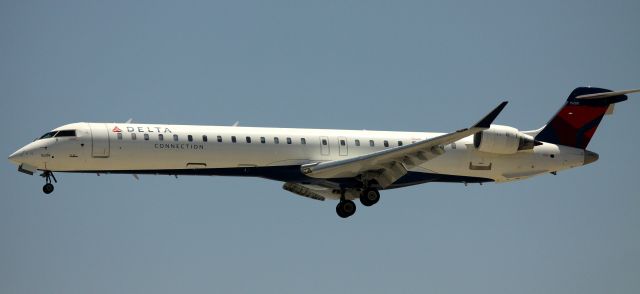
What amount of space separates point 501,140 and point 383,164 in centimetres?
493

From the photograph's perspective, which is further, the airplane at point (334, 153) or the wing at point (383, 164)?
the airplane at point (334, 153)

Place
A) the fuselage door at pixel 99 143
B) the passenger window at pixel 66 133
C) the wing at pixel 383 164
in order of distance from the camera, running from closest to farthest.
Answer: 1. the wing at pixel 383 164
2. the fuselage door at pixel 99 143
3. the passenger window at pixel 66 133

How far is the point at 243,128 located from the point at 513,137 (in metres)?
9.95

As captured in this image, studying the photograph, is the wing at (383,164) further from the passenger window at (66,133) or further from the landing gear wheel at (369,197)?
the passenger window at (66,133)

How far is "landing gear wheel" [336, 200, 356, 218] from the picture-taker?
140 feet

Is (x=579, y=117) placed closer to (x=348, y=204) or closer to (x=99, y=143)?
(x=348, y=204)

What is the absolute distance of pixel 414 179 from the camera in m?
43.5

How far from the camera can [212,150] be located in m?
40.5

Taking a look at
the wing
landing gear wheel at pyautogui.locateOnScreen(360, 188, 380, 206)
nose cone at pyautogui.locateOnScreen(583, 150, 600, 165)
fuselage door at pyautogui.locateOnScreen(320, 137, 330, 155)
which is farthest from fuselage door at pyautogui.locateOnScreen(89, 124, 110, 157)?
nose cone at pyautogui.locateOnScreen(583, 150, 600, 165)

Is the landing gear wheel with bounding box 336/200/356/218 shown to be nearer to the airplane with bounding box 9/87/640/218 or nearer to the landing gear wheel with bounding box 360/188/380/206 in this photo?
the airplane with bounding box 9/87/640/218

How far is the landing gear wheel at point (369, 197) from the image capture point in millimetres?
41594

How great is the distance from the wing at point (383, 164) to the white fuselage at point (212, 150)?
2.83ft

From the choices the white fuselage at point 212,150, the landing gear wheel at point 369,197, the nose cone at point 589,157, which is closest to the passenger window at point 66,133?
the white fuselage at point 212,150

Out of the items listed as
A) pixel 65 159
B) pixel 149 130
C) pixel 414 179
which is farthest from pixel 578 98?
pixel 65 159
